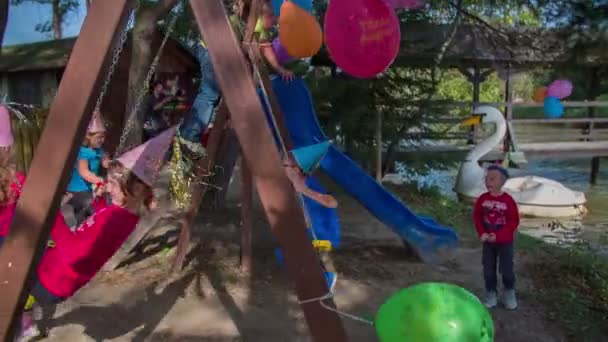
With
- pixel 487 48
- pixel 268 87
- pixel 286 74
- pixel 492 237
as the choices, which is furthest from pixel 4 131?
pixel 487 48

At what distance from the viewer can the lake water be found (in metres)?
8.70

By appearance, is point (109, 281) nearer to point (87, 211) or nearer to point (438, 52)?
point (87, 211)

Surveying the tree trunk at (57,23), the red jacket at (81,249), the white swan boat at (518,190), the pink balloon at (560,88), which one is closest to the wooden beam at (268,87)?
the red jacket at (81,249)

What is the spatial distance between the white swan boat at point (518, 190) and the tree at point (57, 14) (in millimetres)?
11893

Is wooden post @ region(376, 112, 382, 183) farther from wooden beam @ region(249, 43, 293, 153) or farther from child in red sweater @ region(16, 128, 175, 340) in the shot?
child in red sweater @ region(16, 128, 175, 340)

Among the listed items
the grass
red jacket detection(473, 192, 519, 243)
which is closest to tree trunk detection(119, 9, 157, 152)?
red jacket detection(473, 192, 519, 243)

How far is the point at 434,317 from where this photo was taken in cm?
208

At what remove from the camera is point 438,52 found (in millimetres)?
9789

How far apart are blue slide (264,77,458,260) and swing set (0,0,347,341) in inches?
102

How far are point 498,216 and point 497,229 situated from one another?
0.30 feet

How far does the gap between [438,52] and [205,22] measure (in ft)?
26.9

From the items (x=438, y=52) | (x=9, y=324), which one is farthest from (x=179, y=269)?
(x=438, y=52)

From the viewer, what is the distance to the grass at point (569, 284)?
13.3 feet

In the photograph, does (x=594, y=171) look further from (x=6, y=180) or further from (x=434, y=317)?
(x=6, y=180)
